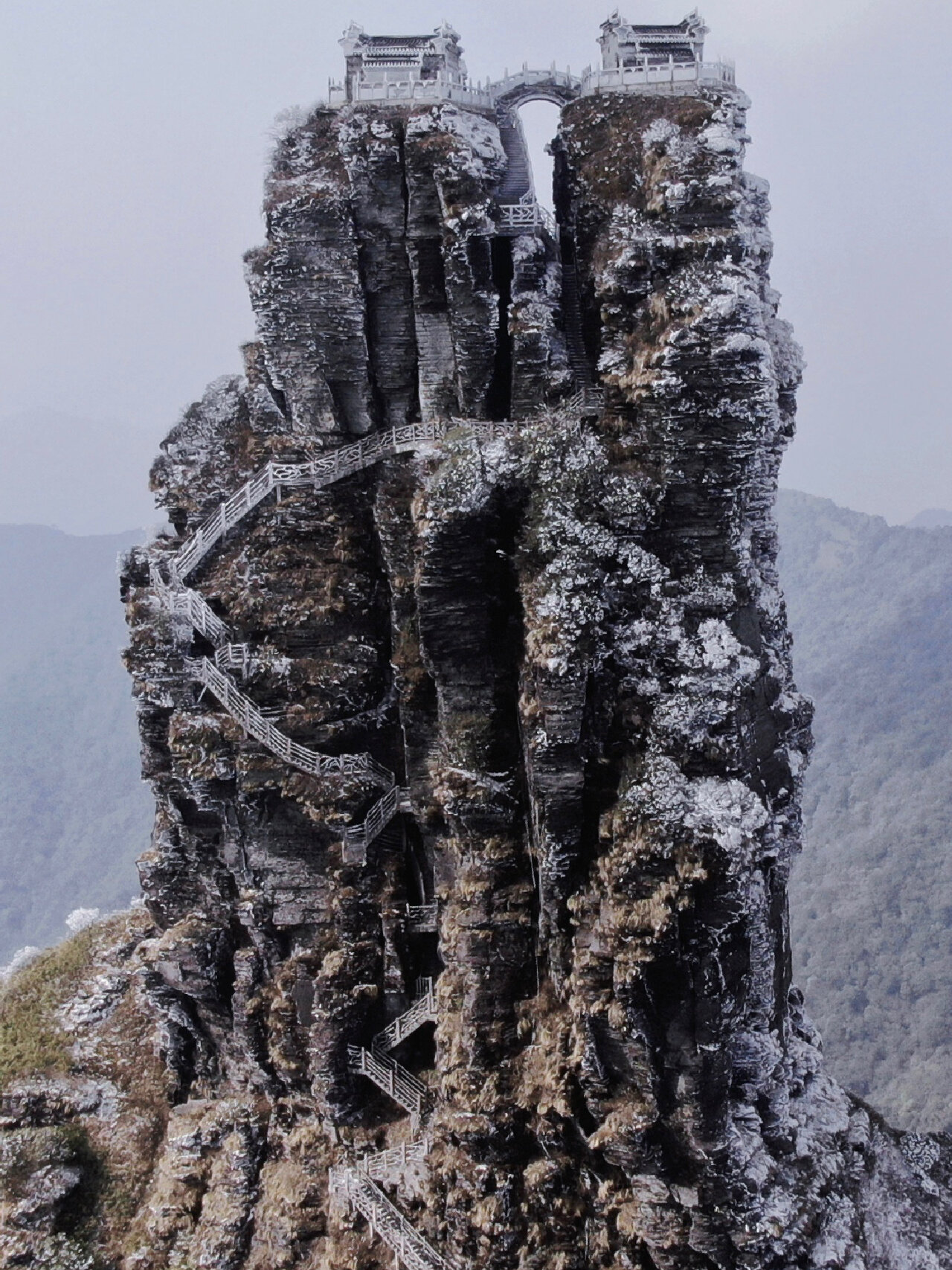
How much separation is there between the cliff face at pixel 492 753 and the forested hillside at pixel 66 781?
333 ft

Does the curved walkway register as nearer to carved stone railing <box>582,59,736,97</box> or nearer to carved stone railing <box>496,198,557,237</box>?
carved stone railing <box>496,198,557,237</box>

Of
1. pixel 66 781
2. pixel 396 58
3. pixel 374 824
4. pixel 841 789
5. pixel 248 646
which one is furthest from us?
pixel 66 781

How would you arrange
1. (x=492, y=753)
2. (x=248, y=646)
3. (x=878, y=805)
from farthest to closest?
(x=878, y=805)
(x=248, y=646)
(x=492, y=753)

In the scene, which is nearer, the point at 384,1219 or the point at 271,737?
the point at 384,1219

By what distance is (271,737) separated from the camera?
2762 cm

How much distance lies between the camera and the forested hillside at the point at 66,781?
145m

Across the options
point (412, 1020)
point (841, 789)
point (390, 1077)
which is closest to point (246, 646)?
point (412, 1020)

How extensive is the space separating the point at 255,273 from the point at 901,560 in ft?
513

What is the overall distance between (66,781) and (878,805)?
126868 mm

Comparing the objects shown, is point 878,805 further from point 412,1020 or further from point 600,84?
point 600,84

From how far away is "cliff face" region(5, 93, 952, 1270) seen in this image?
881 inches

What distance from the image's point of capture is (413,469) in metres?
26.6

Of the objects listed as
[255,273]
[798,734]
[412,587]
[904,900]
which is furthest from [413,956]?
[904,900]

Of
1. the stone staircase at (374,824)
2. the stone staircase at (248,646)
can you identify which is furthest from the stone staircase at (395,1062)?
the stone staircase at (248,646)
